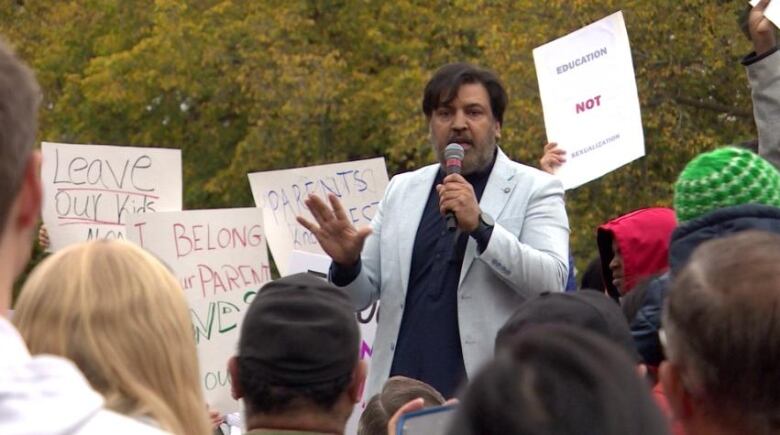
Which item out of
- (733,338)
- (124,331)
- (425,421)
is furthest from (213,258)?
(733,338)

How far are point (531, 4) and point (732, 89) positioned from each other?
2829 mm

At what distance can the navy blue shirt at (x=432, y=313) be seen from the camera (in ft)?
16.6

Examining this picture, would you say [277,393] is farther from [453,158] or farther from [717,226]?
[453,158]

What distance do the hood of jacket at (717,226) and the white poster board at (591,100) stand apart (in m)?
3.11

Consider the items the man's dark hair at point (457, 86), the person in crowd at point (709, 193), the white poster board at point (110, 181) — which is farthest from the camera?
the white poster board at point (110, 181)

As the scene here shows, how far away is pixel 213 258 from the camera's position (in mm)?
7633

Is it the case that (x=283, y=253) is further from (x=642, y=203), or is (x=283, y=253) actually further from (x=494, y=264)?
(x=642, y=203)

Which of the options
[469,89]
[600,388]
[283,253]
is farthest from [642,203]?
[600,388]

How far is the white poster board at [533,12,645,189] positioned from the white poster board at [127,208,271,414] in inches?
64.1

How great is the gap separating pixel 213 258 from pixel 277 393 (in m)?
4.52

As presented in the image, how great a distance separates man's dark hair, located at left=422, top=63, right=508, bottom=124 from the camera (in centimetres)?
546

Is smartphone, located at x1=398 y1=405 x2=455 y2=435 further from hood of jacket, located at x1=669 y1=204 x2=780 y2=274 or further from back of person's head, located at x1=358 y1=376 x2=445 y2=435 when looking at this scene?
back of person's head, located at x1=358 y1=376 x2=445 y2=435

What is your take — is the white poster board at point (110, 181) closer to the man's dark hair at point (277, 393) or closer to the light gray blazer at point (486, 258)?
the light gray blazer at point (486, 258)

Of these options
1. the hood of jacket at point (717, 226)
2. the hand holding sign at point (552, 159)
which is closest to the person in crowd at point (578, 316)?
the hood of jacket at point (717, 226)
